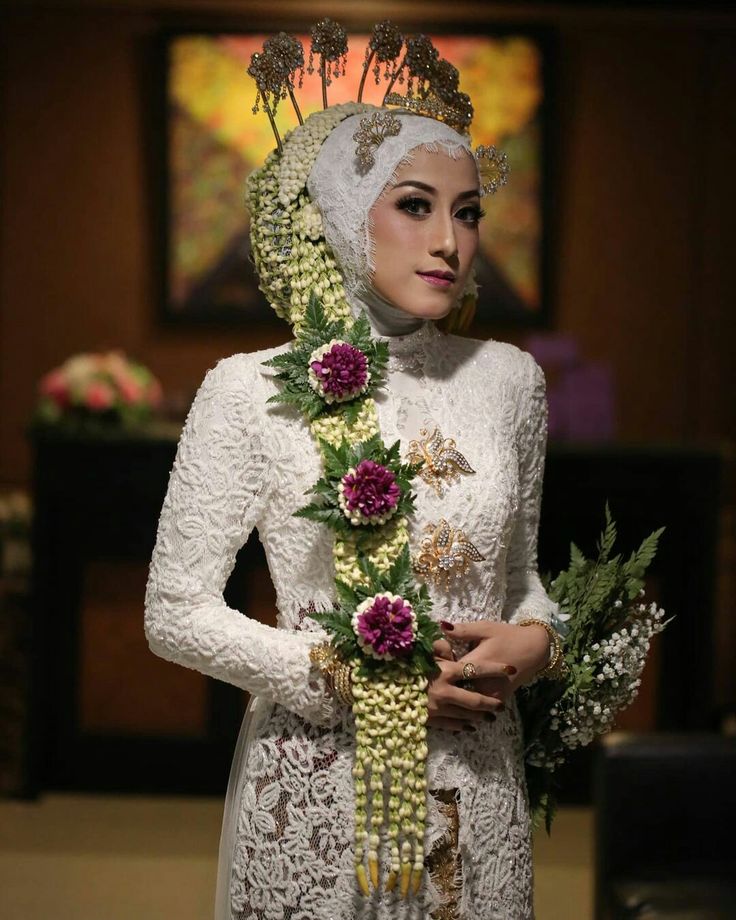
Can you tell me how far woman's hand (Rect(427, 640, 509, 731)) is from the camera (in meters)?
1.83

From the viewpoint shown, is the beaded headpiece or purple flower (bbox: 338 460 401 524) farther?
the beaded headpiece

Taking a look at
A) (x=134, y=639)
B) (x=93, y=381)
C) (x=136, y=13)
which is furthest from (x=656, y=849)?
(x=136, y=13)

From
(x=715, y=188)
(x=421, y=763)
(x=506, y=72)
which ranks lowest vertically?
(x=421, y=763)

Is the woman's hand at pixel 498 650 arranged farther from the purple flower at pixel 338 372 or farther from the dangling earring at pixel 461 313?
the dangling earring at pixel 461 313

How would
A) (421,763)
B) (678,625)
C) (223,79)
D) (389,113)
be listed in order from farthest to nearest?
1. (223,79)
2. (678,625)
3. (389,113)
4. (421,763)

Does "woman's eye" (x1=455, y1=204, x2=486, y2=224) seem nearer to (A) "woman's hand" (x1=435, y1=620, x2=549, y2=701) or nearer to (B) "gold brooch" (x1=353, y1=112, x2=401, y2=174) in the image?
(B) "gold brooch" (x1=353, y1=112, x2=401, y2=174)

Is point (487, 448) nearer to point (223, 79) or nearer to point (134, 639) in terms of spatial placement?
point (134, 639)

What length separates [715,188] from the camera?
19.1 feet

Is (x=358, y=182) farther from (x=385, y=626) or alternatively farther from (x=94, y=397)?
(x=94, y=397)

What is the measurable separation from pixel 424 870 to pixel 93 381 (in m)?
3.20

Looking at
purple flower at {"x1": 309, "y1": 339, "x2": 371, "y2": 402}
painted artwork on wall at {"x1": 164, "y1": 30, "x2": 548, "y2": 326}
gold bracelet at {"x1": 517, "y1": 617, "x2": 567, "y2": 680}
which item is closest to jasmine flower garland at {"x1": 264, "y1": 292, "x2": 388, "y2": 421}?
purple flower at {"x1": 309, "y1": 339, "x2": 371, "y2": 402}

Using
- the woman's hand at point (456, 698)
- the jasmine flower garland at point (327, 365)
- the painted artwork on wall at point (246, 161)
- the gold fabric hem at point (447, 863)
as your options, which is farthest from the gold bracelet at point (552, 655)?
the painted artwork on wall at point (246, 161)

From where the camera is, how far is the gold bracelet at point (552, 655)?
78.3 inches

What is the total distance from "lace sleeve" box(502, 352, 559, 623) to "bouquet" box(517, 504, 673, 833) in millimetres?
72
